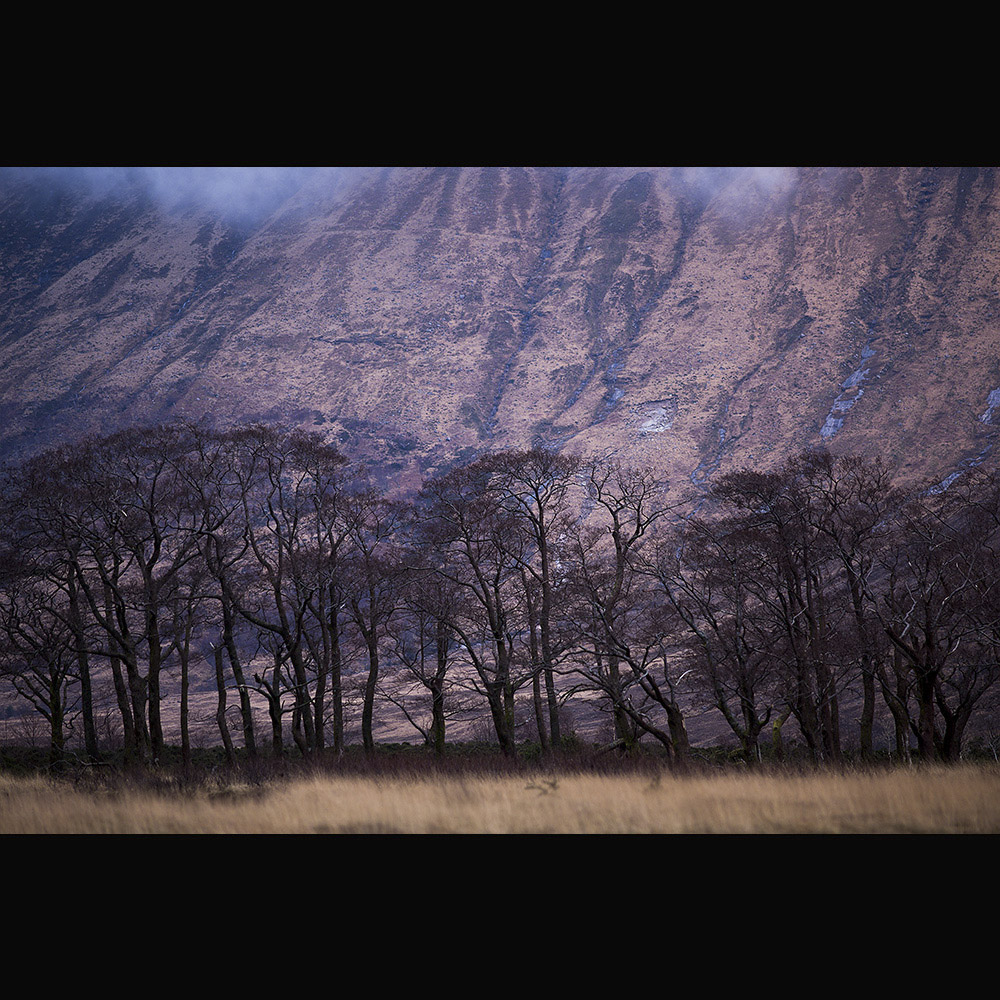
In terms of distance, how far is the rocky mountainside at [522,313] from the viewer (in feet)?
421

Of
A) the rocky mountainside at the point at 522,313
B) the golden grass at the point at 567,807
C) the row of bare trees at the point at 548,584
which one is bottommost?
the golden grass at the point at 567,807

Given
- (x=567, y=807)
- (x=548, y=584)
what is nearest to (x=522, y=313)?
(x=548, y=584)

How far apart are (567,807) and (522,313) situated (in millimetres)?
163339

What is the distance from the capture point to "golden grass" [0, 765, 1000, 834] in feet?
46.8

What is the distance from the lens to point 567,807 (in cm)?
1483

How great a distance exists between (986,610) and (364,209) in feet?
589

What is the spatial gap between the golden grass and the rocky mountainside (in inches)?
4032

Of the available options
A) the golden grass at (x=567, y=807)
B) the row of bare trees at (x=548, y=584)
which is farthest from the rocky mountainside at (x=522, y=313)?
the golden grass at (x=567, y=807)

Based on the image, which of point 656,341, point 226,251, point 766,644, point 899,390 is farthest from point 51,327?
point 766,644

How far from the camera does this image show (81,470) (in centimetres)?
2436

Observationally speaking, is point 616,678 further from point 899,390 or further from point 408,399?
point 408,399

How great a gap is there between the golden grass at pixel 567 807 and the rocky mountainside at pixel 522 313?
336ft

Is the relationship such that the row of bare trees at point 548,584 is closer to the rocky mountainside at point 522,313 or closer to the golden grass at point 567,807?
the golden grass at point 567,807

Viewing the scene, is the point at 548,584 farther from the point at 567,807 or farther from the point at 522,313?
the point at 522,313
